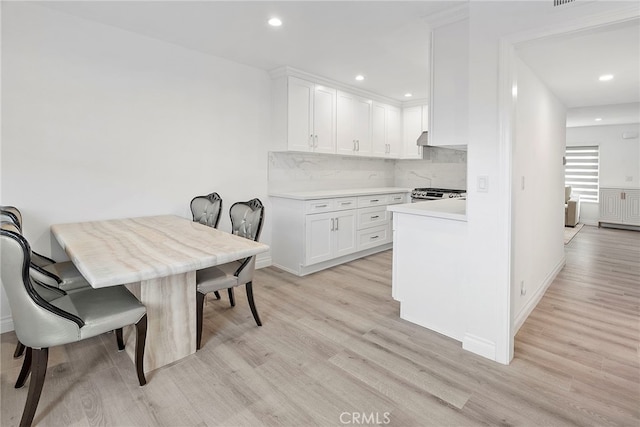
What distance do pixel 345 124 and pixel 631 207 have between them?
646 centimetres

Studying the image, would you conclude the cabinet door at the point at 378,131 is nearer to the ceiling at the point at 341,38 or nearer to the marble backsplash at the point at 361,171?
the marble backsplash at the point at 361,171

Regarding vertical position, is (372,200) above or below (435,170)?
below

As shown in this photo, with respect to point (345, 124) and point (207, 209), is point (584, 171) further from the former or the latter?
point (207, 209)

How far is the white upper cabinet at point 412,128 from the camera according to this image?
5586mm

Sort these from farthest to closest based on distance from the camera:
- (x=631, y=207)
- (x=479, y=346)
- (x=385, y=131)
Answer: (x=631, y=207) < (x=385, y=131) < (x=479, y=346)

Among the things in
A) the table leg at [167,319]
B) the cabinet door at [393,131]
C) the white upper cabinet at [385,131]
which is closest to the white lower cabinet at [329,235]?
the white upper cabinet at [385,131]

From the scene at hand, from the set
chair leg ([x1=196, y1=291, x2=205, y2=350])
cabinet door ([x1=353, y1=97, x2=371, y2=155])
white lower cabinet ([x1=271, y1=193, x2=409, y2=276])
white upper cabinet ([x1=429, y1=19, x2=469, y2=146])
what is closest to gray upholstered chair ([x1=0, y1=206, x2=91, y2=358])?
chair leg ([x1=196, y1=291, x2=205, y2=350])

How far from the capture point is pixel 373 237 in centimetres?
485

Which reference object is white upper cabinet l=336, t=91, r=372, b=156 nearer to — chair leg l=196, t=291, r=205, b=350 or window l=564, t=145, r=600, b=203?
chair leg l=196, t=291, r=205, b=350

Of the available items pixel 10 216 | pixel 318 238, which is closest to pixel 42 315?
pixel 10 216

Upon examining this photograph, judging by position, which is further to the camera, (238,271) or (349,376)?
(238,271)

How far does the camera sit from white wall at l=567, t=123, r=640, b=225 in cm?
700

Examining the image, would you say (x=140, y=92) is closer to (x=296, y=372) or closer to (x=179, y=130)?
(x=179, y=130)

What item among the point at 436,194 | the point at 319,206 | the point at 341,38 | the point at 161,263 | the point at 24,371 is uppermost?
the point at 341,38
